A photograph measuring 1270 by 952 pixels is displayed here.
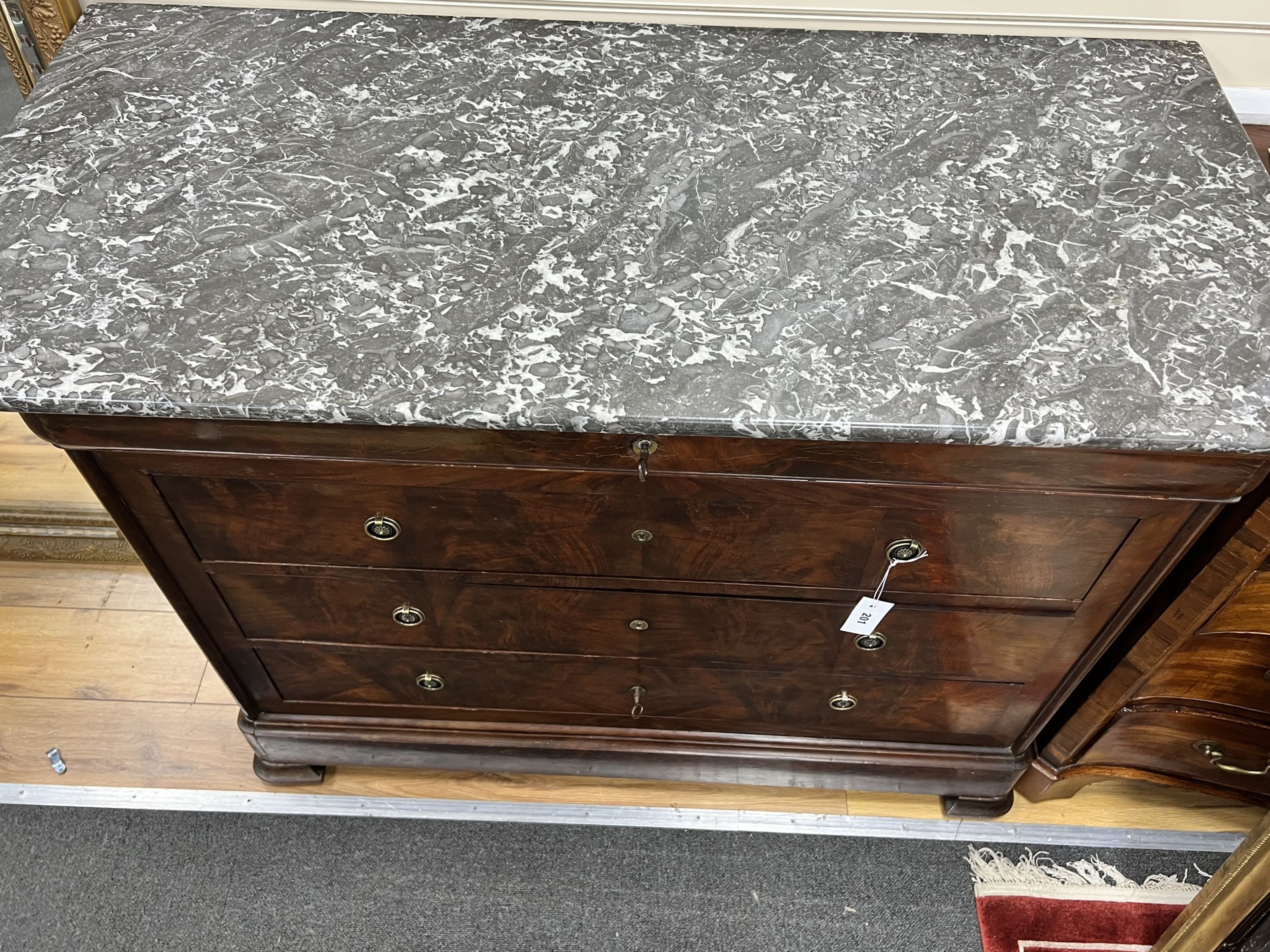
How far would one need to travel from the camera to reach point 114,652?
1.78 metres

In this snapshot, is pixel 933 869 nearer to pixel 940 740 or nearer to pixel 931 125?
pixel 940 740

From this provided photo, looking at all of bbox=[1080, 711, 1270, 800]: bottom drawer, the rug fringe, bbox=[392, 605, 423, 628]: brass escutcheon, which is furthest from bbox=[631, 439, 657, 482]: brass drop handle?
the rug fringe

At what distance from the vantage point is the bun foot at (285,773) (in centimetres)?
161

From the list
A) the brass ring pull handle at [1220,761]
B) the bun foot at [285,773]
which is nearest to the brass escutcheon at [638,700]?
the bun foot at [285,773]

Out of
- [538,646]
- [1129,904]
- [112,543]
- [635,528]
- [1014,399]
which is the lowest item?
[1129,904]

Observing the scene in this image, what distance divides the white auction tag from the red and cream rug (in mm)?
587

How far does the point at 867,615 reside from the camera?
123 cm

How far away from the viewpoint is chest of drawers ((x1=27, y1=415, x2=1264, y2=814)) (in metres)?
A: 1.04

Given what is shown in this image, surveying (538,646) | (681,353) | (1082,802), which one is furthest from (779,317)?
(1082,802)

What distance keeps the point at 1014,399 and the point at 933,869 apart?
0.93 meters

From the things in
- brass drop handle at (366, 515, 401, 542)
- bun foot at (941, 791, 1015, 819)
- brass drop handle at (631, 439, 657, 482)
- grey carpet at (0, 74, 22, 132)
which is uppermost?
grey carpet at (0, 74, 22, 132)

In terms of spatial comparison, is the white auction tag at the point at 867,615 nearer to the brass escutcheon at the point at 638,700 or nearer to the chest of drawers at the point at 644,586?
the chest of drawers at the point at 644,586

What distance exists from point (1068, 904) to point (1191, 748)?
0.31 metres

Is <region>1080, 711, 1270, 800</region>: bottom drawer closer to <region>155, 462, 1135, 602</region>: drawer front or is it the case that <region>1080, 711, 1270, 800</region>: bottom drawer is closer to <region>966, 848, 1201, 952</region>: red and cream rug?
<region>966, 848, 1201, 952</region>: red and cream rug
